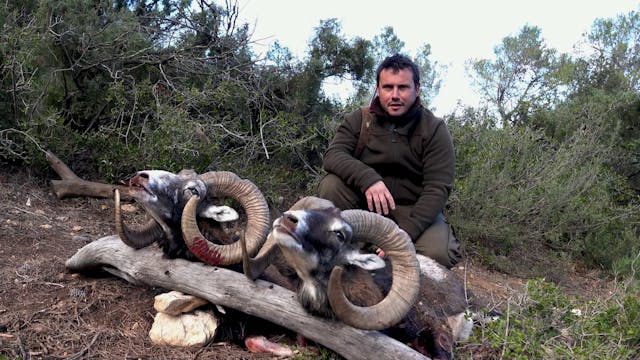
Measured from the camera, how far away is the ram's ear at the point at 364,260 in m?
3.65

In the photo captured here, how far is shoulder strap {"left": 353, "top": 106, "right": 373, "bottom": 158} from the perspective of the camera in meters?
4.88

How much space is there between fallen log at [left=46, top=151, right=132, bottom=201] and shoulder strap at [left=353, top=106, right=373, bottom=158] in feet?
12.5

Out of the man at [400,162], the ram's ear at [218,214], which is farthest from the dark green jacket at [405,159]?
the ram's ear at [218,214]

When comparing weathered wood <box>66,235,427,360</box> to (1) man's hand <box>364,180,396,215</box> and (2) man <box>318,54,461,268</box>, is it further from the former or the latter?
(2) man <box>318,54,461,268</box>

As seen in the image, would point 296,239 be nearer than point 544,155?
Yes

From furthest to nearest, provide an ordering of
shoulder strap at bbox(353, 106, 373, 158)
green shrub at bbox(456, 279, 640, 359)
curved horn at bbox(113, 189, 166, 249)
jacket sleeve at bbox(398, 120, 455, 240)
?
shoulder strap at bbox(353, 106, 373, 158) < jacket sleeve at bbox(398, 120, 455, 240) < curved horn at bbox(113, 189, 166, 249) < green shrub at bbox(456, 279, 640, 359)

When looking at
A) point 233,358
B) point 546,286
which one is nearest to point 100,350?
point 233,358

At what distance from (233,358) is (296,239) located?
3.52ft

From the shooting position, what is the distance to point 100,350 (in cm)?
361

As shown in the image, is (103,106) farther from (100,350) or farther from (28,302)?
(100,350)

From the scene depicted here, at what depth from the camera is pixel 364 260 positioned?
12.0 ft

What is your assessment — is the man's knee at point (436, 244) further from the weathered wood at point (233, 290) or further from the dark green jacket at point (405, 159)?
the weathered wood at point (233, 290)

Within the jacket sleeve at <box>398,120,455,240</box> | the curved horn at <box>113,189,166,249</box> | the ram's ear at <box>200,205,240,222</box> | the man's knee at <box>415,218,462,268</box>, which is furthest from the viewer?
the man's knee at <box>415,218,462,268</box>

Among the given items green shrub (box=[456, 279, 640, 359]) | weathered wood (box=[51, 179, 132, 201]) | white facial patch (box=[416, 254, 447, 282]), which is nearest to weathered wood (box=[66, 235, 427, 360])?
green shrub (box=[456, 279, 640, 359])
